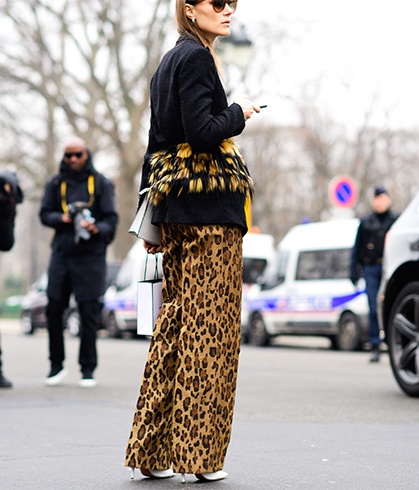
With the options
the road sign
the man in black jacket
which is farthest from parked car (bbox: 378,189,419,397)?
the road sign

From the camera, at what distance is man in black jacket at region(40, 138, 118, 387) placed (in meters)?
9.95

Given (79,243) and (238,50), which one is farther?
(238,50)

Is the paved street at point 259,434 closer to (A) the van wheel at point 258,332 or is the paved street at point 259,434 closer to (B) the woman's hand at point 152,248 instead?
(B) the woman's hand at point 152,248

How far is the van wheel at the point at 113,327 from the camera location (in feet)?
92.7

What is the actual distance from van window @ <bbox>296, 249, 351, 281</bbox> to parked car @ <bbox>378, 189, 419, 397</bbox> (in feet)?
38.7

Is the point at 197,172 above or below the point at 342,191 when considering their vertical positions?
below

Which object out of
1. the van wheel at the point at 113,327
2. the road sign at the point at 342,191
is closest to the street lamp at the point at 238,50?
the road sign at the point at 342,191

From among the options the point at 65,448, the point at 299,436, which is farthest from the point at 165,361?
the point at 299,436

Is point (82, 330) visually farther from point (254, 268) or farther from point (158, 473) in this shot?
point (254, 268)

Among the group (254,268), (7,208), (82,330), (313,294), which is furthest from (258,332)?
(7,208)

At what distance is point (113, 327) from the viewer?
28406 mm

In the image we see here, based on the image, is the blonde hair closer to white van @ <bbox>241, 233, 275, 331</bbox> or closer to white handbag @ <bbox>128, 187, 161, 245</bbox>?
white handbag @ <bbox>128, 187, 161, 245</bbox>

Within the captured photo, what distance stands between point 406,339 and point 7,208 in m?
3.38

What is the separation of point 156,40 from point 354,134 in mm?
8906
